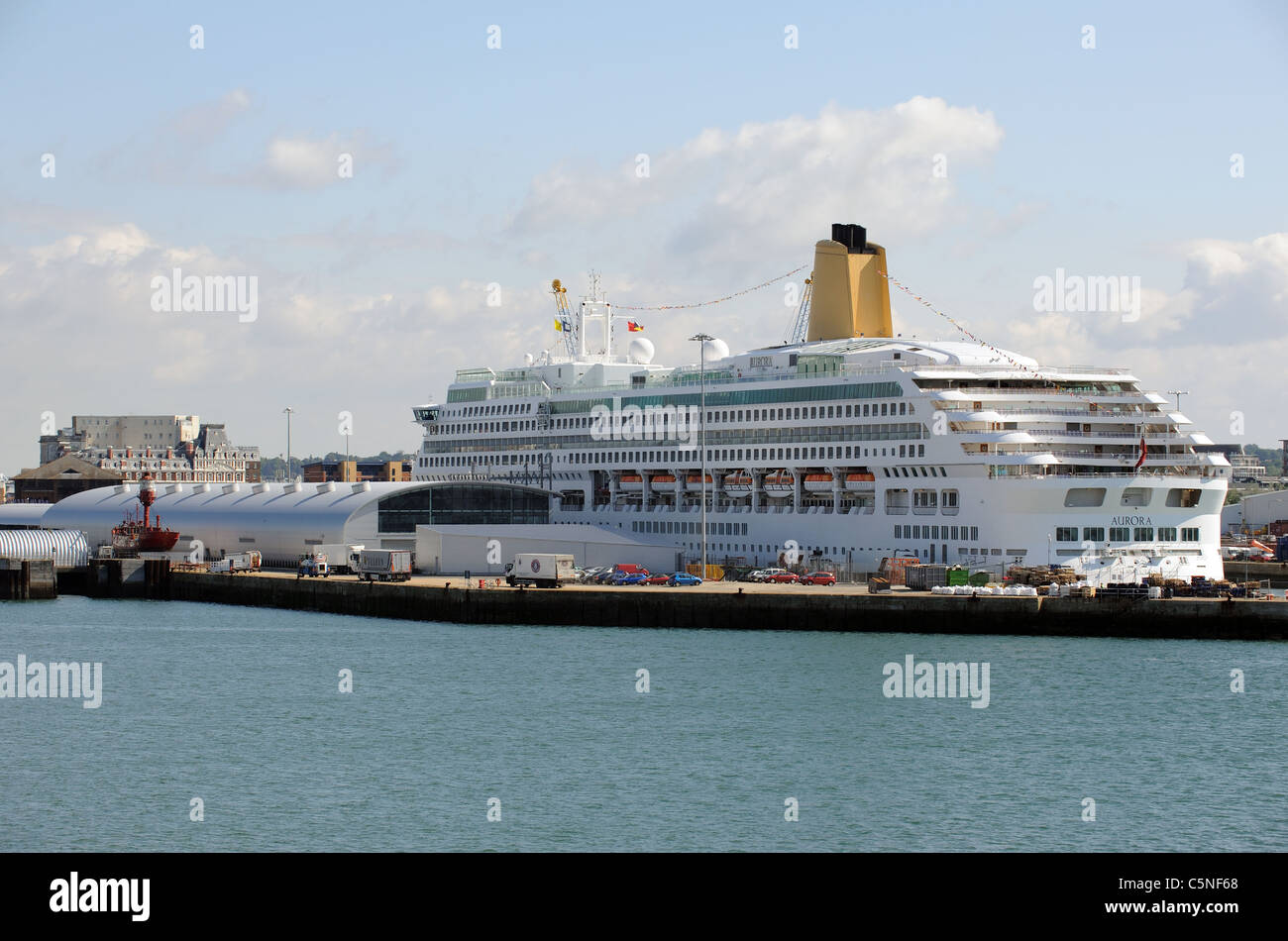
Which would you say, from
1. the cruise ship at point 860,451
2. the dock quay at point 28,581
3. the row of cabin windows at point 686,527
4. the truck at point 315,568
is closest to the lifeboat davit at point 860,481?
the cruise ship at point 860,451

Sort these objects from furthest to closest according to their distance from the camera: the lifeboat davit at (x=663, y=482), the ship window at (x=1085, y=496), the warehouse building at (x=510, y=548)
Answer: the lifeboat davit at (x=663, y=482), the warehouse building at (x=510, y=548), the ship window at (x=1085, y=496)

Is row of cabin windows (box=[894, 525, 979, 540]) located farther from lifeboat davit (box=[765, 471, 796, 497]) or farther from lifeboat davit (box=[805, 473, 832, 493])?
lifeboat davit (box=[765, 471, 796, 497])

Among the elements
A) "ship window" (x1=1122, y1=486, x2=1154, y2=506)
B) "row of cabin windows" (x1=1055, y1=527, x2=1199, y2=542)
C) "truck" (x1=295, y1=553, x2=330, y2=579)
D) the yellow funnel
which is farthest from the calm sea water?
the yellow funnel

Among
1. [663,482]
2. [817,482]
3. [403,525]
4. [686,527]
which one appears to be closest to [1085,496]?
[817,482]

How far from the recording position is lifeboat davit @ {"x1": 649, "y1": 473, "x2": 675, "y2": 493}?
357 feet

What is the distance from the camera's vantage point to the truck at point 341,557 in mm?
100938

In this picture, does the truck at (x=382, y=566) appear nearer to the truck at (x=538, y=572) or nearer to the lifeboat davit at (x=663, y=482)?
the truck at (x=538, y=572)

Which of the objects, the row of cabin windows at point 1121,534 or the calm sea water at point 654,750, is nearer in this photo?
the calm sea water at point 654,750

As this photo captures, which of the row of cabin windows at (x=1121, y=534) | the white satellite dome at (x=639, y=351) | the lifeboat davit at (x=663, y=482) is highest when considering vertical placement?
the white satellite dome at (x=639, y=351)

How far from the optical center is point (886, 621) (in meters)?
77.6

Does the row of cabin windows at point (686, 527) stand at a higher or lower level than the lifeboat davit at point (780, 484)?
lower

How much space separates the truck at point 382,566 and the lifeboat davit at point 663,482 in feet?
68.8

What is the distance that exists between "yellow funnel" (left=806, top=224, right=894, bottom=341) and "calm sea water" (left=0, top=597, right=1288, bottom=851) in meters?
36.3
